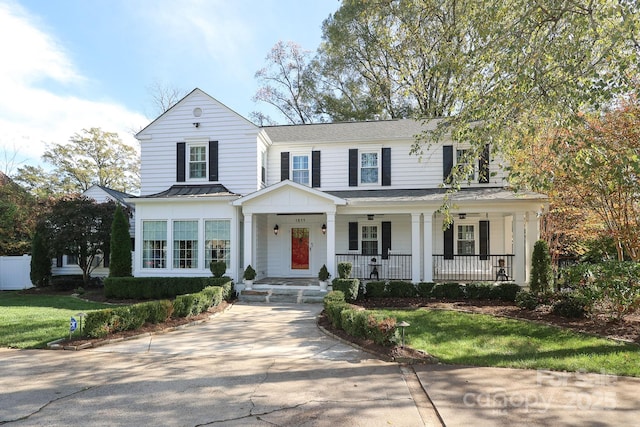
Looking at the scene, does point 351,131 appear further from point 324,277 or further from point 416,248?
point 324,277

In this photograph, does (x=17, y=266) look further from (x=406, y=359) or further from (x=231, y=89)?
(x=406, y=359)

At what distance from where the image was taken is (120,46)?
12.6 metres

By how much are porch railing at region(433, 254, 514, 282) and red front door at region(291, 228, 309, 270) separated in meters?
5.25

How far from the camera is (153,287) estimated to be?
504 inches

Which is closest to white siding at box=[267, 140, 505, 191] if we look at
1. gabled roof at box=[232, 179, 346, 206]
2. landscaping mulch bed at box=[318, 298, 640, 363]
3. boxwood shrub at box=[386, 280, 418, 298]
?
gabled roof at box=[232, 179, 346, 206]

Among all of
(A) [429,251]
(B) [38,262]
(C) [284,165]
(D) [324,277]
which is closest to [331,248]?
(D) [324,277]

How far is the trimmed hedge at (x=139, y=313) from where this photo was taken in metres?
7.18

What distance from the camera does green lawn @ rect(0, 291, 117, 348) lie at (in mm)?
7249

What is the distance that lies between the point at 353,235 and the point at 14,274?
1651cm

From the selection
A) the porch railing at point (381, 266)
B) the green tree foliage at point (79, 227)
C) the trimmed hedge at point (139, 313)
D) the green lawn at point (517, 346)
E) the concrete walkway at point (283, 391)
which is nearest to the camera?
the concrete walkway at point (283, 391)

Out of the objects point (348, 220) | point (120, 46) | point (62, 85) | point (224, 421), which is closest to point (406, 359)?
point (224, 421)

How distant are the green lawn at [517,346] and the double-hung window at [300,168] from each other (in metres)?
8.39

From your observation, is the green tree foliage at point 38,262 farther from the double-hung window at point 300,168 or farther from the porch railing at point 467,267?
the porch railing at point 467,267

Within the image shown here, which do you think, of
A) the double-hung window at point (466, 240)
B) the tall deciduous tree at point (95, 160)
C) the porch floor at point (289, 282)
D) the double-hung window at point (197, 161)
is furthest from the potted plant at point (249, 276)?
the tall deciduous tree at point (95, 160)
